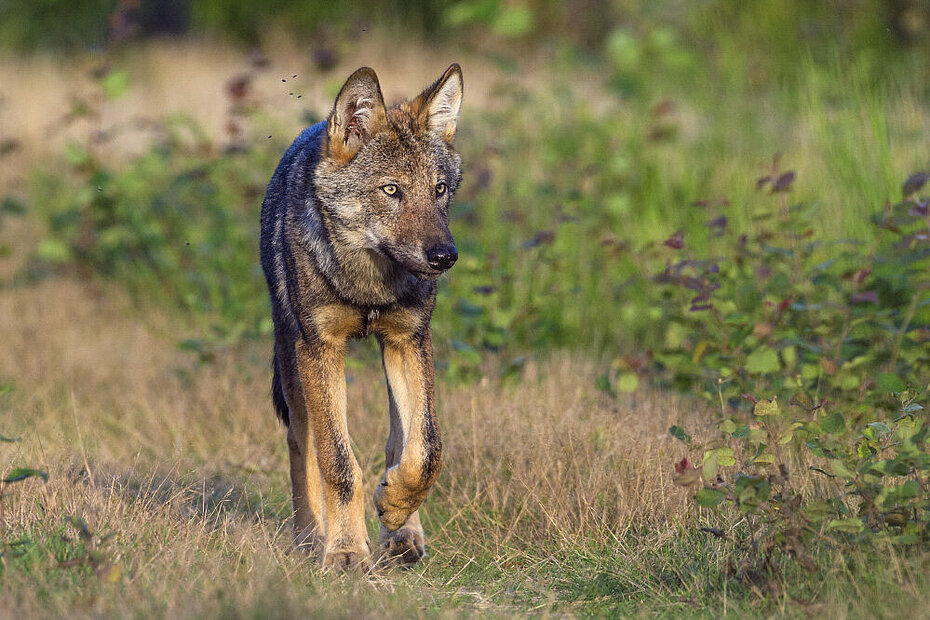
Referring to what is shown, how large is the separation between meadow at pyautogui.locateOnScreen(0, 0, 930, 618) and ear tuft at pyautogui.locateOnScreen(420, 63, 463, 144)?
139 centimetres

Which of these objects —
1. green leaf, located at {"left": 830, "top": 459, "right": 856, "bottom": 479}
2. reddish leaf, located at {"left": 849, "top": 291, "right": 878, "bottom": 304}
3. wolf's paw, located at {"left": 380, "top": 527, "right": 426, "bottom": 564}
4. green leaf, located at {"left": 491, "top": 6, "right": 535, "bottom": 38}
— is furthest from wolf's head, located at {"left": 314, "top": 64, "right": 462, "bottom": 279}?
green leaf, located at {"left": 491, "top": 6, "right": 535, "bottom": 38}

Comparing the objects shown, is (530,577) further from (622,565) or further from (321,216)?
(321,216)

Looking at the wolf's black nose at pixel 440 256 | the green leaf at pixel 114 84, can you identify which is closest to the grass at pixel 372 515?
the wolf's black nose at pixel 440 256

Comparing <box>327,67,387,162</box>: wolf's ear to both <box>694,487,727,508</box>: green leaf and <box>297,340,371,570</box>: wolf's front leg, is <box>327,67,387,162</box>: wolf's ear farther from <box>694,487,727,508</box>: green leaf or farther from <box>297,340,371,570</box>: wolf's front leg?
<box>694,487,727,508</box>: green leaf

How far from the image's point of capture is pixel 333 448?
4.46 metres

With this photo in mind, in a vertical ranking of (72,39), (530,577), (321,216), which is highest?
(72,39)

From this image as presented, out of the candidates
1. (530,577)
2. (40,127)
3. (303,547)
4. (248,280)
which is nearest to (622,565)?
(530,577)

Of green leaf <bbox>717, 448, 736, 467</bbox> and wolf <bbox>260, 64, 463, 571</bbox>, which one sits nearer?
green leaf <bbox>717, 448, 736, 467</bbox>

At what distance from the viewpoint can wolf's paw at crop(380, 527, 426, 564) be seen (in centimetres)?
442

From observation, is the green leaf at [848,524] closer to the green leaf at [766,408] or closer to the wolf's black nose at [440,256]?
the green leaf at [766,408]

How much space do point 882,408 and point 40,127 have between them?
33.7ft

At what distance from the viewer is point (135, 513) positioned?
4199mm

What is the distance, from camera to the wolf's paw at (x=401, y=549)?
14.5 feet

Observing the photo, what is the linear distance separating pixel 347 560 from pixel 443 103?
1966 millimetres
